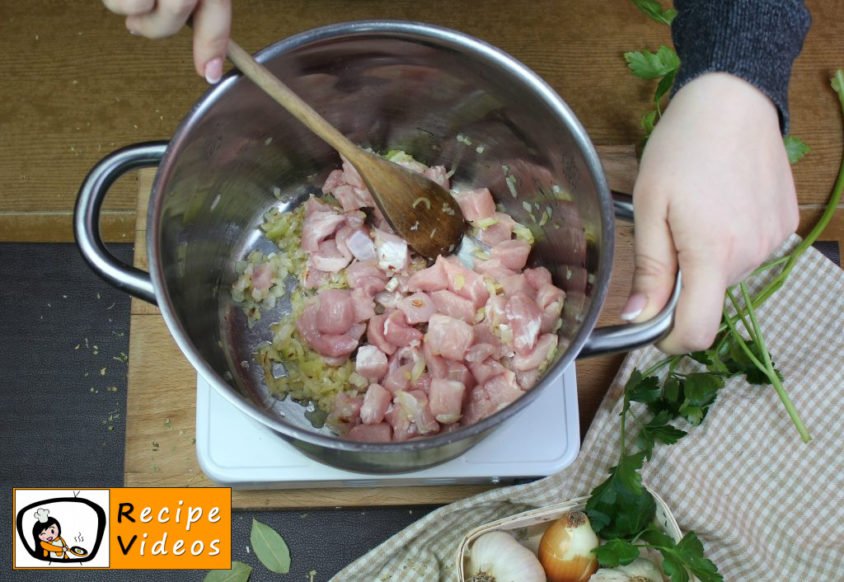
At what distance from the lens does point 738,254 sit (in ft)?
3.03

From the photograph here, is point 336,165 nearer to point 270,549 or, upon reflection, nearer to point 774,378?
point 270,549

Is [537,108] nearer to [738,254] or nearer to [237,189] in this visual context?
[738,254]

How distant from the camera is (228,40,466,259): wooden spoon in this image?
40.9 inches

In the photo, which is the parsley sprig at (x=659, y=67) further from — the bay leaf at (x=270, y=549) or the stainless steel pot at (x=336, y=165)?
the bay leaf at (x=270, y=549)

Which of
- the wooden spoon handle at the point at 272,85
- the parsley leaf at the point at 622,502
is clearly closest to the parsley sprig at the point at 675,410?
the parsley leaf at the point at 622,502

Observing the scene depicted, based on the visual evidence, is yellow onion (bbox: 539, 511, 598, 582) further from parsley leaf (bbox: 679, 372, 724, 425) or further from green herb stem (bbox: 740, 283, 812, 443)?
green herb stem (bbox: 740, 283, 812, 443)

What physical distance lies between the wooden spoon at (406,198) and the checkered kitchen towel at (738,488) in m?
0.38

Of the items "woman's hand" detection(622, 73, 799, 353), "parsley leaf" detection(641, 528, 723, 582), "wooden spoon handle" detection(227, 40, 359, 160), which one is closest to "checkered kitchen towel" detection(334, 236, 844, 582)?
"parsley leaf" detection(641, 528, 723, 582)

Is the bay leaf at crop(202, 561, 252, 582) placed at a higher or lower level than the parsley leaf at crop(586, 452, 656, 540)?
lower

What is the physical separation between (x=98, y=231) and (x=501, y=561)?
0.74 metres

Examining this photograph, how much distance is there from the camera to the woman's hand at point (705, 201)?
35.8 inches

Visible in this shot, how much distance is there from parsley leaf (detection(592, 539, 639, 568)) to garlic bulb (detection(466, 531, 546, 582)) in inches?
4.2

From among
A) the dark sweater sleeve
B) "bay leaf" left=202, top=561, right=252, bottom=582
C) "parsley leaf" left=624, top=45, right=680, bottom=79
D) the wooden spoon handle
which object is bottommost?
"bay leaf" left=202, top=561, right=252, bottom=582

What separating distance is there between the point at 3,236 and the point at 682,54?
1.24 meters
